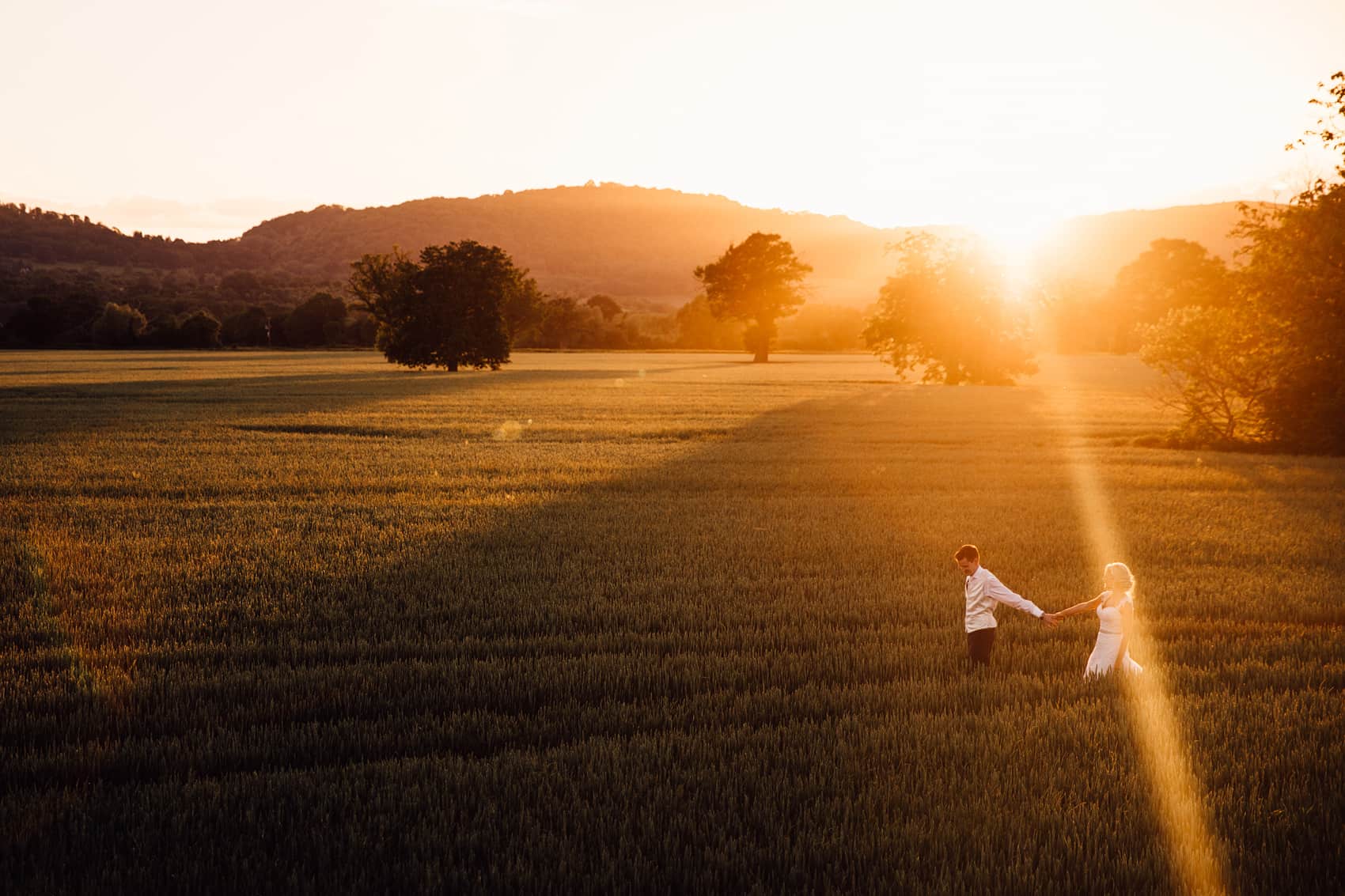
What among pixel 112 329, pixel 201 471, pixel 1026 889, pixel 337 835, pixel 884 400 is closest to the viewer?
pixel 1026 889

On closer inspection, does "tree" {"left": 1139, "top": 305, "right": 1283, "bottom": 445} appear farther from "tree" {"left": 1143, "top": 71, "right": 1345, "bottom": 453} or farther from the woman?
the woman

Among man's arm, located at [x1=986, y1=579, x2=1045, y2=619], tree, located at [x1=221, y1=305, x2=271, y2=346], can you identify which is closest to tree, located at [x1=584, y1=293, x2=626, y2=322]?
tree, located at [x1=221, y1=305, x2=271, y2=346]

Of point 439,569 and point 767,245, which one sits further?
point 767,245

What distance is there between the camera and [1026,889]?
4.23m

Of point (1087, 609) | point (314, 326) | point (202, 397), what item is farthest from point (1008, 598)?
point (314, 326)

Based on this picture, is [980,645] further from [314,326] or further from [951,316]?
[314,326]

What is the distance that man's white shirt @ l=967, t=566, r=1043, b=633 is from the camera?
6531 millimetres

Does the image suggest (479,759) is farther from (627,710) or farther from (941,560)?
(941,560)

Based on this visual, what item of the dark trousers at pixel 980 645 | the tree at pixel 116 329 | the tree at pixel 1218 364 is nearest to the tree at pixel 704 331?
the tree at pixel 116 329

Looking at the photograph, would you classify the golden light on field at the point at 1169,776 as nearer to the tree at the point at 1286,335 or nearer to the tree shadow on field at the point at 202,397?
the tree at the point at 1286,335

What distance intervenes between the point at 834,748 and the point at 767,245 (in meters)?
88.8

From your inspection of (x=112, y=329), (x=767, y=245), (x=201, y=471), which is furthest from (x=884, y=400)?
(x=112, y=329)

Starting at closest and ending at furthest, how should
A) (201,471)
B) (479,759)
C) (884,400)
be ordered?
(479,759) → (201,471) → (884,400)

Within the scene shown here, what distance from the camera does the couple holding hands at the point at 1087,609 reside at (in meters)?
6.28
